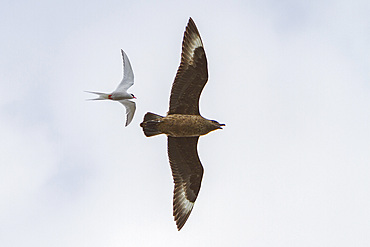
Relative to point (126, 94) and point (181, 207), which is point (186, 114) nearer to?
point (126, 94)

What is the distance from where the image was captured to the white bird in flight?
17.9m

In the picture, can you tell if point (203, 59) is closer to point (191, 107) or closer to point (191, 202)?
point (191, 107)

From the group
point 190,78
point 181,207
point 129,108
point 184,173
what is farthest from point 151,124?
point 181,207

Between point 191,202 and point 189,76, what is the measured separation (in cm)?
307

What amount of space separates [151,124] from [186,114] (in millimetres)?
796

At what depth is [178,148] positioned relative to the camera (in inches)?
694

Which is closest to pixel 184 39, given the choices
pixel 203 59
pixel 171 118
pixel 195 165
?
pixel 203 59

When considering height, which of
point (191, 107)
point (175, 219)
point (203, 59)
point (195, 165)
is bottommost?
point (175, 219)

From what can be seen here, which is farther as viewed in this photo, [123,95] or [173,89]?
[123,95]

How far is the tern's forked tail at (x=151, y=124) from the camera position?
55.7 feet

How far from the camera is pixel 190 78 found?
55.1 ft

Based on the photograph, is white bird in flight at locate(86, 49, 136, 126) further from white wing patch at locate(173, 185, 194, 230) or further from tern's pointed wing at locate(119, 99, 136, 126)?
white wing patch at locate(173, 185, 194, 230)

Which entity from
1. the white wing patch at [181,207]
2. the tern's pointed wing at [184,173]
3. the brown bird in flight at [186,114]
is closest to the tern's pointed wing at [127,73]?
the brown bird in flight at [186,114]

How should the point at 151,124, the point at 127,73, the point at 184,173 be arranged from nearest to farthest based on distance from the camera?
the point at 151,124 → the point at 184,173 → the point at 127,73
